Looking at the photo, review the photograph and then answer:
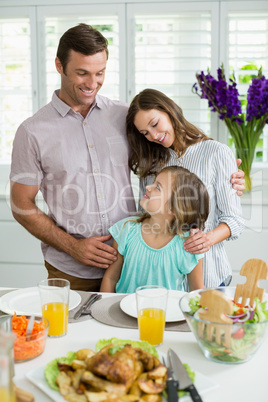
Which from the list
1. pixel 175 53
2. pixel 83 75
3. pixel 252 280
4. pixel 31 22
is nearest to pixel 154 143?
pixel 83 75

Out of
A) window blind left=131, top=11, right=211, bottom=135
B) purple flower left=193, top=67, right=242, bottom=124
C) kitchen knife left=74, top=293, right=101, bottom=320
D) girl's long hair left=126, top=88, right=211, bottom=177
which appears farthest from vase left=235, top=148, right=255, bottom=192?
kitchen knife left=74, top=293, right=101, bottom=320

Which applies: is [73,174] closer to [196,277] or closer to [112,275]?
[112,275]

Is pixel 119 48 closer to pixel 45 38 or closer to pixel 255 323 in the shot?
pixel 45 38

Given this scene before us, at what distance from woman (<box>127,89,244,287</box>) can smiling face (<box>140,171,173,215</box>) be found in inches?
5.2

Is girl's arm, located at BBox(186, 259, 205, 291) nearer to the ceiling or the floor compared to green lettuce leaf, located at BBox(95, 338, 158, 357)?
nearer to the floor

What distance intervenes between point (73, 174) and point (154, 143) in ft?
1.19

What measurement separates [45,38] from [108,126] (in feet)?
5.48

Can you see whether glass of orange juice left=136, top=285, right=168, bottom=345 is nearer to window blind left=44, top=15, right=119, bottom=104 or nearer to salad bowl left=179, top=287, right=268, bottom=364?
salad bowl left=179, top=287, right=268, bottom=364

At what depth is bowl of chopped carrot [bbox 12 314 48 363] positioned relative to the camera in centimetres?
103

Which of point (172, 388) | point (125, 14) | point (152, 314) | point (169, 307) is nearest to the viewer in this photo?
point (172, 388)

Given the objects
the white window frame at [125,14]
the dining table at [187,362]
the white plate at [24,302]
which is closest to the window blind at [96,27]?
the white window frame at [125,14]

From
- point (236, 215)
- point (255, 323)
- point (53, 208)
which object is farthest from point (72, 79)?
point (255, 323)

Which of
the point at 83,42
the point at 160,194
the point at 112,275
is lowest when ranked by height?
the point at 112,275

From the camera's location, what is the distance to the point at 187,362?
104 cm
